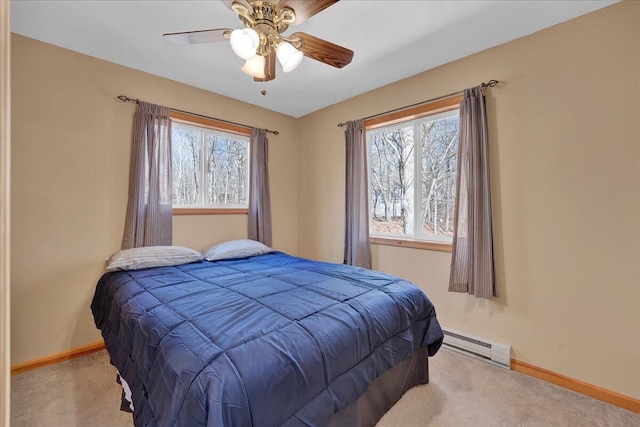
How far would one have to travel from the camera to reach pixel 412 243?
9.48 ft

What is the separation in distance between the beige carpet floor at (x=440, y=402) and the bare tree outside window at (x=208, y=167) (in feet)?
5.74

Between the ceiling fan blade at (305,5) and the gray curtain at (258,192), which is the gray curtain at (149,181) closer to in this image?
the gray curtain at (258,192)

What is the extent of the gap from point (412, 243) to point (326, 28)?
6.93ft

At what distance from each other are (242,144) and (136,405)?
116 inches

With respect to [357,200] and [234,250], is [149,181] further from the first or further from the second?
[357,200]

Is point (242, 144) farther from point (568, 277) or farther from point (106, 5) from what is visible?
point (568, 277)

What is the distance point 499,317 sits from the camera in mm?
2320

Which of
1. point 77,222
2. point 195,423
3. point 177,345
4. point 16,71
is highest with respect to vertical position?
point 16,71

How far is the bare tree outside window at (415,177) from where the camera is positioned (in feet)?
8.82

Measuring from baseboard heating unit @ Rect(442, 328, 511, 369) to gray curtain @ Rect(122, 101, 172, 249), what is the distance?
295 centimetres

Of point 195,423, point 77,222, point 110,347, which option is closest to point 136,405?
point 195,423

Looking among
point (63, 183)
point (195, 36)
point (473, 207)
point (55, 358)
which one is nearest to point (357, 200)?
point (473, 207)

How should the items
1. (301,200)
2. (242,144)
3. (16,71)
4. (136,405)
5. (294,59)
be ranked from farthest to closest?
1. (301,200)
2. (242,144)
3. (16,71)
4. (294,59)
5. (136,405)

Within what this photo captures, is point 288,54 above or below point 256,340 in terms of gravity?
above
